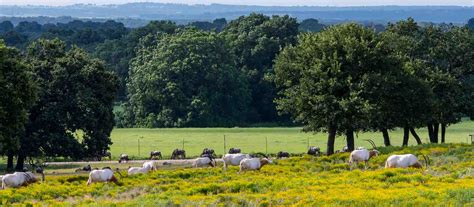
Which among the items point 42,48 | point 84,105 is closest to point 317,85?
point 84,105

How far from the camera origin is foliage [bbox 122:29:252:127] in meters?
126

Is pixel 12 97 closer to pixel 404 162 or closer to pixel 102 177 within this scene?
pixel 102 177

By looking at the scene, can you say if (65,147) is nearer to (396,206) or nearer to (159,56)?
(396,206)

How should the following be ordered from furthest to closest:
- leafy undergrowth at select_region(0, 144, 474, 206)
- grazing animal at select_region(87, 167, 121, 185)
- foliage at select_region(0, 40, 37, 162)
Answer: foliage at select_region(0, 40, 37, 162) < grazing animal at select_region(87, 167, 121, 185) < leafy undergrowth at select_region(0, 144, 474, 206)

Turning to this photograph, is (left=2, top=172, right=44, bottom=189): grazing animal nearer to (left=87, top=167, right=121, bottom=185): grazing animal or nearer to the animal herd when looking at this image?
the animal herd

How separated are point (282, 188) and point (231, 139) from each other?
62362 mm

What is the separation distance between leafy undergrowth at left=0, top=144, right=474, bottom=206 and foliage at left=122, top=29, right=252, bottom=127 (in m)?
71.6

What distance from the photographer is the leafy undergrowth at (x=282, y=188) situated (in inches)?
1346

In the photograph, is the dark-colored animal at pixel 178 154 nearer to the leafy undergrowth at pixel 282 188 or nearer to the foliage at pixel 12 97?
the foliage at pixel 12 97

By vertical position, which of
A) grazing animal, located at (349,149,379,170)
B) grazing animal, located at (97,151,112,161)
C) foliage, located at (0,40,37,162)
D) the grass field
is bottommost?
the grass field

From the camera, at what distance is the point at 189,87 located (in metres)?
127

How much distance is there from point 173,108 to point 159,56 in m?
8.14

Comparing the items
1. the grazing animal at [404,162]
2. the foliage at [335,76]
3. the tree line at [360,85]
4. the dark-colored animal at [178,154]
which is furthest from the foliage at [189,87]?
the grazing animal at [404,162]

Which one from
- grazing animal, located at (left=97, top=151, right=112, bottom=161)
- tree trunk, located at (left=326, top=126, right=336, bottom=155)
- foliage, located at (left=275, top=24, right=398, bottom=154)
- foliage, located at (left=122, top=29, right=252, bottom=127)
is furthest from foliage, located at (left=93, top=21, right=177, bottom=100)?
foliage, located at (left=275, top=24, right=398, bottom=154)
